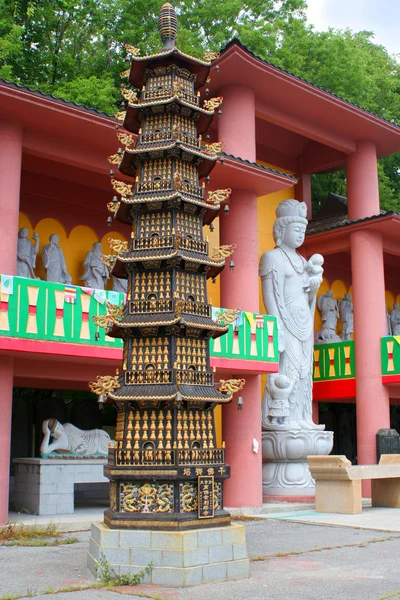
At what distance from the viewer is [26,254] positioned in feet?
59.5

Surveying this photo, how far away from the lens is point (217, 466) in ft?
34.2

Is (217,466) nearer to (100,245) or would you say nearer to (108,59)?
(100,245)

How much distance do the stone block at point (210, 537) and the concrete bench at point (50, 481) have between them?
21.4 feet

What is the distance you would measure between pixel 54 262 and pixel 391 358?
9.58 m

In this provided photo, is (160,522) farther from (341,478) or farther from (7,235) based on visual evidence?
(341,478)

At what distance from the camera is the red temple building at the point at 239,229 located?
14570 mm

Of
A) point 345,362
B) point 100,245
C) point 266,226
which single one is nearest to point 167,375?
point 100,245

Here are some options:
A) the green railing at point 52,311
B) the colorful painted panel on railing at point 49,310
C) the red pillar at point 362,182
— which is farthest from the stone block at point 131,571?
the red pillar at point 362,182

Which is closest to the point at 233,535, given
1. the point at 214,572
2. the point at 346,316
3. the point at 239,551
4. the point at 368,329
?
the point at 239,551

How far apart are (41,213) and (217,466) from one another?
11.0 metres

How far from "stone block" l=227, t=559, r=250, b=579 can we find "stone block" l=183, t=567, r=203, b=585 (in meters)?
0.47

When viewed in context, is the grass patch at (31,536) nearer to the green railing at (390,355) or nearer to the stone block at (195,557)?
the stone block at (195,557)

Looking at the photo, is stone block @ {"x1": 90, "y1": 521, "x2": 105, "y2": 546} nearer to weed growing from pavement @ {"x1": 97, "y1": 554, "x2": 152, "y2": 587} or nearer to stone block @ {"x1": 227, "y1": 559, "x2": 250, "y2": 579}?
weed growing from pavement @ {"x1": 97, "y1": 554, "x2": 152, "y2": 587}

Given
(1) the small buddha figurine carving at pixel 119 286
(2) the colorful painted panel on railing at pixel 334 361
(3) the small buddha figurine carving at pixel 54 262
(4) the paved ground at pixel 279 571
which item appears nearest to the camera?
(4) the paved ground at pixel 279 571
